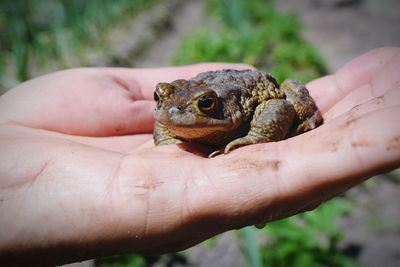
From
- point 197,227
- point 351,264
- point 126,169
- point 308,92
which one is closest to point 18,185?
point 126,169

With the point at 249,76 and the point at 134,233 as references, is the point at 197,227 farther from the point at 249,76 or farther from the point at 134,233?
the point at 249,76

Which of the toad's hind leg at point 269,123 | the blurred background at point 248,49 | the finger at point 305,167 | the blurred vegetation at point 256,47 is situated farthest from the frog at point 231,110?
the blurred vegetation at point 256,47

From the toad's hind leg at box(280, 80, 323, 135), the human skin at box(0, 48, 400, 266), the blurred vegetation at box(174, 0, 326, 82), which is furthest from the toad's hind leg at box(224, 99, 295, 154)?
the blurred vegetation at box(174, 0, 326, 82)

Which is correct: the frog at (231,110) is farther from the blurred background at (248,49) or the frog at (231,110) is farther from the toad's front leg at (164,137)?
the blurred background at (248,49)

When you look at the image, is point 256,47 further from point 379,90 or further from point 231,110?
point 379,90

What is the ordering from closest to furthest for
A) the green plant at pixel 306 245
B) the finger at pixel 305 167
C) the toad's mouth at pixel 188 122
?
the finger at pixel 305 167
the toad's mouth at pixel 188 122
the green plant at pixel 306 245

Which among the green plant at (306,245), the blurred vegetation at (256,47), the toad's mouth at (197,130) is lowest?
the green plant at (306,245)

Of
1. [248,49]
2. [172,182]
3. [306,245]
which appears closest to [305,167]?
[172,182]
